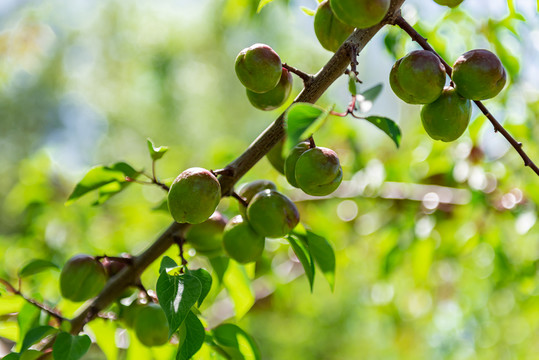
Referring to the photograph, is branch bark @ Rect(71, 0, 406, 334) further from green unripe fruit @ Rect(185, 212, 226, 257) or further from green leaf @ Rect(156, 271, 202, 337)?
green leaf @ Rect(156, 271, 202, 337)

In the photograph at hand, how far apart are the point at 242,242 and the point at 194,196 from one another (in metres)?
0.12

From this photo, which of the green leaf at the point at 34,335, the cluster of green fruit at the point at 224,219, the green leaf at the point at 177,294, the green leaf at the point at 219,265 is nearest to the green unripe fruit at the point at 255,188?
the cluster of green fruit at the point at 224,219

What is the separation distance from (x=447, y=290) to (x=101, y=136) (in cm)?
747

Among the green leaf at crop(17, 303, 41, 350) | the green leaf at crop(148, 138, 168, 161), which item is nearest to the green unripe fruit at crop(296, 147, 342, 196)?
the green leaf at crop(148, 138, 168, 161)

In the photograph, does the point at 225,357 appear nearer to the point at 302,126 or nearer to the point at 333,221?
the point at 302,126

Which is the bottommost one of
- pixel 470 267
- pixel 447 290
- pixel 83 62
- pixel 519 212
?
pixel 83 62

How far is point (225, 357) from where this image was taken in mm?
857

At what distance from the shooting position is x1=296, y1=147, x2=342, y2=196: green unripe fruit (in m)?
0.69

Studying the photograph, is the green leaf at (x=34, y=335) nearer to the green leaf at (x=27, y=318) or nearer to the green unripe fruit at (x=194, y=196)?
the green leaf at (x=27, y=318)

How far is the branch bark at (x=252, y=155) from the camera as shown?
708 mm

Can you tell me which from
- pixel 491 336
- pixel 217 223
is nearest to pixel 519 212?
pixel 217 223

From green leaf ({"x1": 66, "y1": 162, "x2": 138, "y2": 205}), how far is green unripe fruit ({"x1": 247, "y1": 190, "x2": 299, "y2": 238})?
0.25m

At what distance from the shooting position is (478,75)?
0.69m

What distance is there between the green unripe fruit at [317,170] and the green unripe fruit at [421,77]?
0.13 metres
